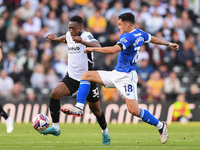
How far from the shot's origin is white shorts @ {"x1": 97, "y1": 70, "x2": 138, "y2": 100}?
7.62 metres

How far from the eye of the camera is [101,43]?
1762cm

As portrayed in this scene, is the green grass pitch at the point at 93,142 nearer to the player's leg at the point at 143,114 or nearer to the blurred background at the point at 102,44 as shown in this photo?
the player's leg at the point at 143,114

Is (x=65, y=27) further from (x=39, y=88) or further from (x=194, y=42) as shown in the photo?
(x=194, y=42)

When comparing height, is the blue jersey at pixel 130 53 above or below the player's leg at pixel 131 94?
above

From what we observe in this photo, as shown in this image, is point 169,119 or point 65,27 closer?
point 169,119

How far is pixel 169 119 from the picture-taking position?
52.0 ft

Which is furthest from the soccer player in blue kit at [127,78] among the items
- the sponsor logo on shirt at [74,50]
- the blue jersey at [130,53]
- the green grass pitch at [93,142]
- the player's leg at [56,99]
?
the sponsor logo on shirt at [74,50]

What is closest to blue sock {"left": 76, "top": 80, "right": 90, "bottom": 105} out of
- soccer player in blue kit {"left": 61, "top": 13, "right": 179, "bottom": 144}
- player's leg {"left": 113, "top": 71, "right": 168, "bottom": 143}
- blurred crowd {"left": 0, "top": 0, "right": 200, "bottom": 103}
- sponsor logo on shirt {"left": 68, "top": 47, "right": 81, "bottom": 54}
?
soccer player in blue kit {"left": 61, "top": 13, "right": 179, "bottom": 144}

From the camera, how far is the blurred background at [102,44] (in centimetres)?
1678

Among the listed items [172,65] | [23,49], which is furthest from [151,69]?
[23,49]

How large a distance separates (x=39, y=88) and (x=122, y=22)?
9.76 m

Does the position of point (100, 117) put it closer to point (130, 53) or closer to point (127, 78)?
point (127, 78)

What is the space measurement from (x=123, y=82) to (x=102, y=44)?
1003 cm

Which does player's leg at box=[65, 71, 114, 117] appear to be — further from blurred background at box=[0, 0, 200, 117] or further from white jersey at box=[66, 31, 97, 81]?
blurred background at box=[0, 0, 200, 117]
